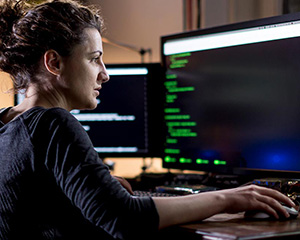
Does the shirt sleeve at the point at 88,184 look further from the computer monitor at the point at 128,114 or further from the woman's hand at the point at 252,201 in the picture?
the computer monitor at the point at 128,114

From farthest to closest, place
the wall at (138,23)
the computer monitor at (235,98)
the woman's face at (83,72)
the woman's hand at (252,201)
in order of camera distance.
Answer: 1. the wall at (138,23)
2. the computer monitor at (235,98)
3. the woman's face at (83,72)
4. the woman's hand at (252,201)

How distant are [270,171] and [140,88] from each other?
66cm

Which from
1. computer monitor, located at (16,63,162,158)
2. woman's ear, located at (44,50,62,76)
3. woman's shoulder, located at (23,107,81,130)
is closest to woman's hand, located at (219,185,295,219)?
woman's shoulder, located at (23,107,81,130)

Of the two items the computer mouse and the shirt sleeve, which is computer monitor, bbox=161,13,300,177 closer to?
the computer mouse

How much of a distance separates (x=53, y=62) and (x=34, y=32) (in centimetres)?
8

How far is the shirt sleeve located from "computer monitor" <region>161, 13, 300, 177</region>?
1.91ft

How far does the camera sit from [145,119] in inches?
64.2

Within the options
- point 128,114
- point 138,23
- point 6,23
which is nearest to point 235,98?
point 128,114

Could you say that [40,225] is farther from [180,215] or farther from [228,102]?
[228,102]

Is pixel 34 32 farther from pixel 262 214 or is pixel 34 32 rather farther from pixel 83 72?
pixel 262 214

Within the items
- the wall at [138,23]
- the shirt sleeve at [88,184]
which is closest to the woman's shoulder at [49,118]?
the shirt sleeve at [88,184]

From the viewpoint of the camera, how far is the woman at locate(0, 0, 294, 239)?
732 mm

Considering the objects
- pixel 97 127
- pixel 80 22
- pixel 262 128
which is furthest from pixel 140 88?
pixel 80 22

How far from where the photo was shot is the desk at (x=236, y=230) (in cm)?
70
